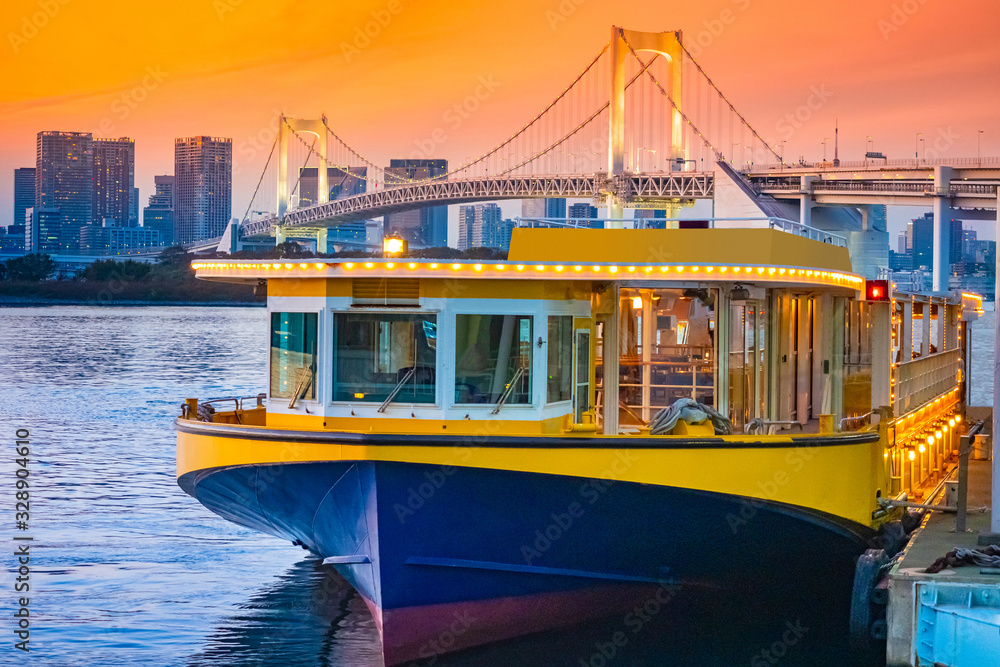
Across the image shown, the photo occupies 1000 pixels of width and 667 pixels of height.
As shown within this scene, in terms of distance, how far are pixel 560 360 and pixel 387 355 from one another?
4.31 feet

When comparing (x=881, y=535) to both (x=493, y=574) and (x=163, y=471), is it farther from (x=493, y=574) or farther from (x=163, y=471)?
(x=163, y=471)

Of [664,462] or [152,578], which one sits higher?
[664,462]

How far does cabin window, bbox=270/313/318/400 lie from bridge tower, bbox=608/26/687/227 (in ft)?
191

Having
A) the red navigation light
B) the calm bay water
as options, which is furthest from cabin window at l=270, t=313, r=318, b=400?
the red navigation light

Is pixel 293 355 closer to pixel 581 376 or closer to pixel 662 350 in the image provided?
pixel 581 376

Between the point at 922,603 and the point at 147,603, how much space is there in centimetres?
802

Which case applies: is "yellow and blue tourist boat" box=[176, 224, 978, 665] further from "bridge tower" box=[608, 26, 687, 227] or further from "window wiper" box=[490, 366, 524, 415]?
"bridge tower" box=[608, 26, 687, 227]

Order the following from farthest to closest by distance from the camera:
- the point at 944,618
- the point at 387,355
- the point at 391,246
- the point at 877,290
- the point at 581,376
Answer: the point at 877,290, the point at 581,376, the point at 391,246, the point at 387,355, the point at 944,618

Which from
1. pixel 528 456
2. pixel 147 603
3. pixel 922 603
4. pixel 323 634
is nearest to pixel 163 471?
pixel 147 603

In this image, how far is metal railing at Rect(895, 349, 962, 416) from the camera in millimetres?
12609

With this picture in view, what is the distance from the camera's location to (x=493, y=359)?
9.00m

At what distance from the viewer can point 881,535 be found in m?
10.8

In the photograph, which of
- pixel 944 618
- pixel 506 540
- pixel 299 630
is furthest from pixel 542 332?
pixel 299 630

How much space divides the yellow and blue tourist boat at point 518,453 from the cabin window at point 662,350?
304 millimetres
